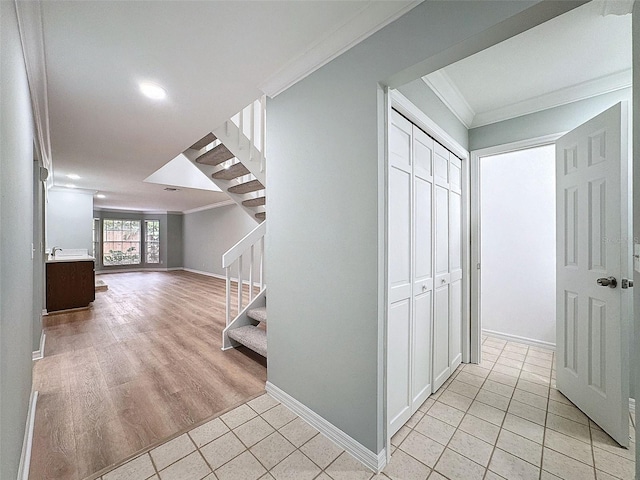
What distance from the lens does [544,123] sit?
2.34 metres

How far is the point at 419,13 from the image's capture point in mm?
1249

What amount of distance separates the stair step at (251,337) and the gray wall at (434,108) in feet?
7.71

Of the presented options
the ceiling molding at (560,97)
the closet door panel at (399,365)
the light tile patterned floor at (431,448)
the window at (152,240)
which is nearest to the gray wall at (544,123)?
the ceiling molding at (560,97)

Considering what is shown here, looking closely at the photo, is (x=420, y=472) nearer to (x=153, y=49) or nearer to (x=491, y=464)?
(x=491, y=464)

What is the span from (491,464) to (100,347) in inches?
143

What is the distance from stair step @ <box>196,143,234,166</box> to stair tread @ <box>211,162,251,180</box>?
118mm

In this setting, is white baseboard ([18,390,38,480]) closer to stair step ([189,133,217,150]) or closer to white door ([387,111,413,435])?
white door ([387,111,413,435])

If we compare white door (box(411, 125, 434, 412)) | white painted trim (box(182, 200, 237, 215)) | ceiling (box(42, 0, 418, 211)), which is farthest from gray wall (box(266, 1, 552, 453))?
white painted trim (box(182, 200, 237, 215))

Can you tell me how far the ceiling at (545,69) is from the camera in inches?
61.2

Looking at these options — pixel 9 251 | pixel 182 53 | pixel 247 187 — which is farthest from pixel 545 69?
pixel 9 251

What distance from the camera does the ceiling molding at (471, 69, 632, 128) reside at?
6.56 ft

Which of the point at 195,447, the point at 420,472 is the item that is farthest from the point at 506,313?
the point at 195,447

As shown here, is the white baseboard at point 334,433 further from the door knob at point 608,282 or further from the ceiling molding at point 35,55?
the ceiling molding at point 35,55

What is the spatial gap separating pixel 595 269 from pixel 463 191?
112 centimetres
